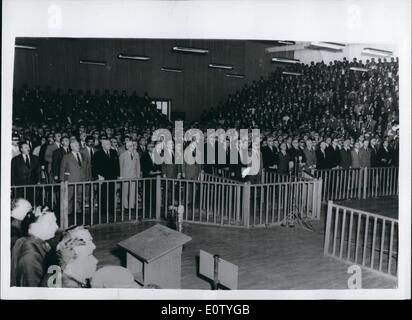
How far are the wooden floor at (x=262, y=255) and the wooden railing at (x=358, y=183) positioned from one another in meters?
1.92

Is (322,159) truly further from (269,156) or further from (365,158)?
(269,156)

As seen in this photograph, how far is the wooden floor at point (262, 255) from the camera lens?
4.91 meters

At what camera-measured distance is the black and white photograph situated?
4.77 meters

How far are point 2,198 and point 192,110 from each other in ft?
36.2

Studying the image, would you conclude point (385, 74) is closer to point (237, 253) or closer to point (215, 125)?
point (237, 253)

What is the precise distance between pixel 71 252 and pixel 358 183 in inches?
258

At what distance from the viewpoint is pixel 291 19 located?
4973mm

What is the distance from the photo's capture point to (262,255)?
5.58 metres

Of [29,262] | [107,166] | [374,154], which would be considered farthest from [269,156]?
[29,262]

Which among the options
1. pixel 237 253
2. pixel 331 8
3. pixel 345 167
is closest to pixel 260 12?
pixel 331 8

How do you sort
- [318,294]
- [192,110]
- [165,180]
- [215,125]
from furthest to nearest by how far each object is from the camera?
[192,110] → [215,125] → [165,180] → [318,294]

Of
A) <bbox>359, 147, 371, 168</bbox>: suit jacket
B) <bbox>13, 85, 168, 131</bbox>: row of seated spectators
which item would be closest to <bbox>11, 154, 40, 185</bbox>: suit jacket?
<bbox>13, 85, 168, 131</bbox>: row of seated spectators

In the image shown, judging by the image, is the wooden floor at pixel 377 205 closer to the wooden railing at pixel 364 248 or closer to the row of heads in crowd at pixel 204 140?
the row of heads in crowd at pixel 204 140

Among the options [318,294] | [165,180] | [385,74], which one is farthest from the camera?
[165,180]
